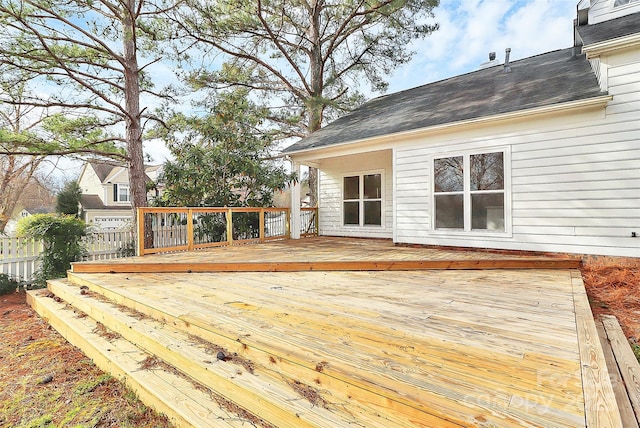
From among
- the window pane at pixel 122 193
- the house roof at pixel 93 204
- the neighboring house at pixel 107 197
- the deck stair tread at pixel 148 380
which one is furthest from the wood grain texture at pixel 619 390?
the window pane at pixel 122 193

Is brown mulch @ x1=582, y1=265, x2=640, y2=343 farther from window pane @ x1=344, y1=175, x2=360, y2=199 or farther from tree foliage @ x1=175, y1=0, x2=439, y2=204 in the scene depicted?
tree foliage @ x1=175, y1=0, x2=439, y2=204

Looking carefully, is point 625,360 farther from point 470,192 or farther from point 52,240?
point 52,240

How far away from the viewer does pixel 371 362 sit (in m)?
1.58

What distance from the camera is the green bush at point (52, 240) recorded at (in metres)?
5.56

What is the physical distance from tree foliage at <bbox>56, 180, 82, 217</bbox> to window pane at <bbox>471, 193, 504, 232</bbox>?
19.1 meters

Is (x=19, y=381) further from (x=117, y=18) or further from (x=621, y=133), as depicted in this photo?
(x=117, y=18)

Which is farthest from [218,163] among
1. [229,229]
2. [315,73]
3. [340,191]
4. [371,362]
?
[371,362]

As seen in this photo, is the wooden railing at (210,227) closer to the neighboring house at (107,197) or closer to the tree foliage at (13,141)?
the tree foliage at (13,141)

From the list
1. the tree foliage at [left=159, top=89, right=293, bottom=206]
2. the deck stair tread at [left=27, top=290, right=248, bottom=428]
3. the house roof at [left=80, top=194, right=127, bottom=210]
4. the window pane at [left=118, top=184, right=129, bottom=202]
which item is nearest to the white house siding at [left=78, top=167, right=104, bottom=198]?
the house roof at [left=80, top=194, right=127, bottom=210]

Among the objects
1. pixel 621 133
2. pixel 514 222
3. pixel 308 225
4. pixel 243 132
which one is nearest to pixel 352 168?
pixel 308 225

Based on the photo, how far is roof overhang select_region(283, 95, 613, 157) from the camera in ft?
14.1

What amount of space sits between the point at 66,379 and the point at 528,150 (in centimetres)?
632

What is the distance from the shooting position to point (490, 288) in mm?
3152

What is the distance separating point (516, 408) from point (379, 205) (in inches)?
276
